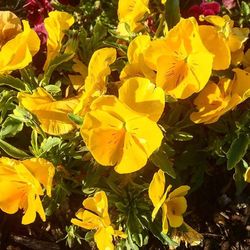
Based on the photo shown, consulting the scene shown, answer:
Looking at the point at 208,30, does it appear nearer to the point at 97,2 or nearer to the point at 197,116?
the point at 197,116

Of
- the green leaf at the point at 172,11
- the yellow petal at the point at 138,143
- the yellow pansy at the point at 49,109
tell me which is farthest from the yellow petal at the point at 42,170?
the green leaf at the point at 172,11

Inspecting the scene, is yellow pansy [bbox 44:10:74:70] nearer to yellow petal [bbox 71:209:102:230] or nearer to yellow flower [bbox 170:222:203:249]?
yellow petal [bbox 71:209:102:230]

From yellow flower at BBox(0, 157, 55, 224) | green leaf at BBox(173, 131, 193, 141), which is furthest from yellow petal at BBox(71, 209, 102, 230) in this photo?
green leaf at BBox(173, 131, 193, 141)

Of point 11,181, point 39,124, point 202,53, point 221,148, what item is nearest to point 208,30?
point 202,53

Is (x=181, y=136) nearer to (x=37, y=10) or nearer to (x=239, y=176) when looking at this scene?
(x=239, y=176)

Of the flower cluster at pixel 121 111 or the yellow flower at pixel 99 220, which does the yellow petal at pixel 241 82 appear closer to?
the flower cluster at pixel 121 111
